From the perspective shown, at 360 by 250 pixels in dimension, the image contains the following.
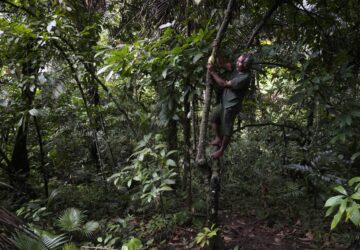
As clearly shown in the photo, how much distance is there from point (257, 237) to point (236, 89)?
2197 millimetres

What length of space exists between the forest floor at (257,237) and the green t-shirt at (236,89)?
1.79 meters

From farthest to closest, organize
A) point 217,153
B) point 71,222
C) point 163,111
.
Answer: point 71,222
point 163,111
point 217,153

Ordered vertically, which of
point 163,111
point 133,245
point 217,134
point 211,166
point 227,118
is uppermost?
point 163,111

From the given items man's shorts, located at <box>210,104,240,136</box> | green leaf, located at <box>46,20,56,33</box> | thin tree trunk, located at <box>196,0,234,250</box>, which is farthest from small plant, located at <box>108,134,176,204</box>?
green leaf, located at <box>46,20,56,33</box>

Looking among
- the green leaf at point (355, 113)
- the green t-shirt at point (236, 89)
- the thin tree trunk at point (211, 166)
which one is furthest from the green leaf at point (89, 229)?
the green leaf at point (355, 113)

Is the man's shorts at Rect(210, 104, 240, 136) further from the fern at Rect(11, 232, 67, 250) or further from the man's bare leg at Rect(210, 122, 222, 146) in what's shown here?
the fern at Rect(11, 232, 67, 250)

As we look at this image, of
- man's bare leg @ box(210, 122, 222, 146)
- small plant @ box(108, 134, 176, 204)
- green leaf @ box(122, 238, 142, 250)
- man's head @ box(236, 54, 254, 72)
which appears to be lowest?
green leaf @ box(122, 238, 142, 250)

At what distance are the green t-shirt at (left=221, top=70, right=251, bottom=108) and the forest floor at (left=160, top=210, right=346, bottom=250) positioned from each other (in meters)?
1.79

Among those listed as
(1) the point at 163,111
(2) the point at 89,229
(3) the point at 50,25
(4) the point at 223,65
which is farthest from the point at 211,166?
(3) the point at 50,25

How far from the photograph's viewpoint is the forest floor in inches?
148

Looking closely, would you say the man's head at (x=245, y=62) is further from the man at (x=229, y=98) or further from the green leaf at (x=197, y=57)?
the green leaf at (x=197, y=57)

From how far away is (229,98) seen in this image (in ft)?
9.37

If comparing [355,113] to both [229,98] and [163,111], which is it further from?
[163,111]

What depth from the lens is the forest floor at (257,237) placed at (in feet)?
12.4
